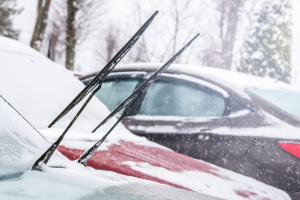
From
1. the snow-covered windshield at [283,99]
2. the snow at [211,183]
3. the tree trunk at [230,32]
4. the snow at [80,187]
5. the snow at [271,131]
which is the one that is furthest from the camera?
Answer: the tree trunk at [230,32]

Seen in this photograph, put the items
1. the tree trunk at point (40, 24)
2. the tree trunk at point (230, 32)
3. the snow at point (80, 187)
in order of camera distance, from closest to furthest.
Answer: the snow at point (80, 187) → the tree trunk at point (40, 24) → the tree trunk at point (230, 32)

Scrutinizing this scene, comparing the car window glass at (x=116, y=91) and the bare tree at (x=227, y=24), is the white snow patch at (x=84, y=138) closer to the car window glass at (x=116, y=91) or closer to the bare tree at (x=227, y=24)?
the car window glass at (x=116, y=91)

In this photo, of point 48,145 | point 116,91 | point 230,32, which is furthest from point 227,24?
point 48,145

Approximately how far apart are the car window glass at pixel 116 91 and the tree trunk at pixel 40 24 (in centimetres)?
743

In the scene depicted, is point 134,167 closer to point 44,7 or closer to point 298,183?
point 298,183

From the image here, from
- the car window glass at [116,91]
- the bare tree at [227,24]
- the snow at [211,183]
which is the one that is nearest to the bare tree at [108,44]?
the bare tree at [227,24]

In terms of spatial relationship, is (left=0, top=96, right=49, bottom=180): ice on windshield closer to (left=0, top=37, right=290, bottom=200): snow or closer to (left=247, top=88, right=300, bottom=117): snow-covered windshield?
(left=0, top=37, right=290, bottom=200): snow

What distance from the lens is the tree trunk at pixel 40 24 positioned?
33.5 feet

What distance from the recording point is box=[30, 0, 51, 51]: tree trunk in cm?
1022

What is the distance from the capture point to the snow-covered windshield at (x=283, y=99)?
8.68 ft

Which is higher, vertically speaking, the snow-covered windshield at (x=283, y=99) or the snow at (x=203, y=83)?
the snow at (x=203, y=83)

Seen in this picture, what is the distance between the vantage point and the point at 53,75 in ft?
8.07

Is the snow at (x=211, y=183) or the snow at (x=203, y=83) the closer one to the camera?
the snow at (x=211, y=183)

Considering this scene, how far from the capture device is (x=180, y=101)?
297 centimetres
